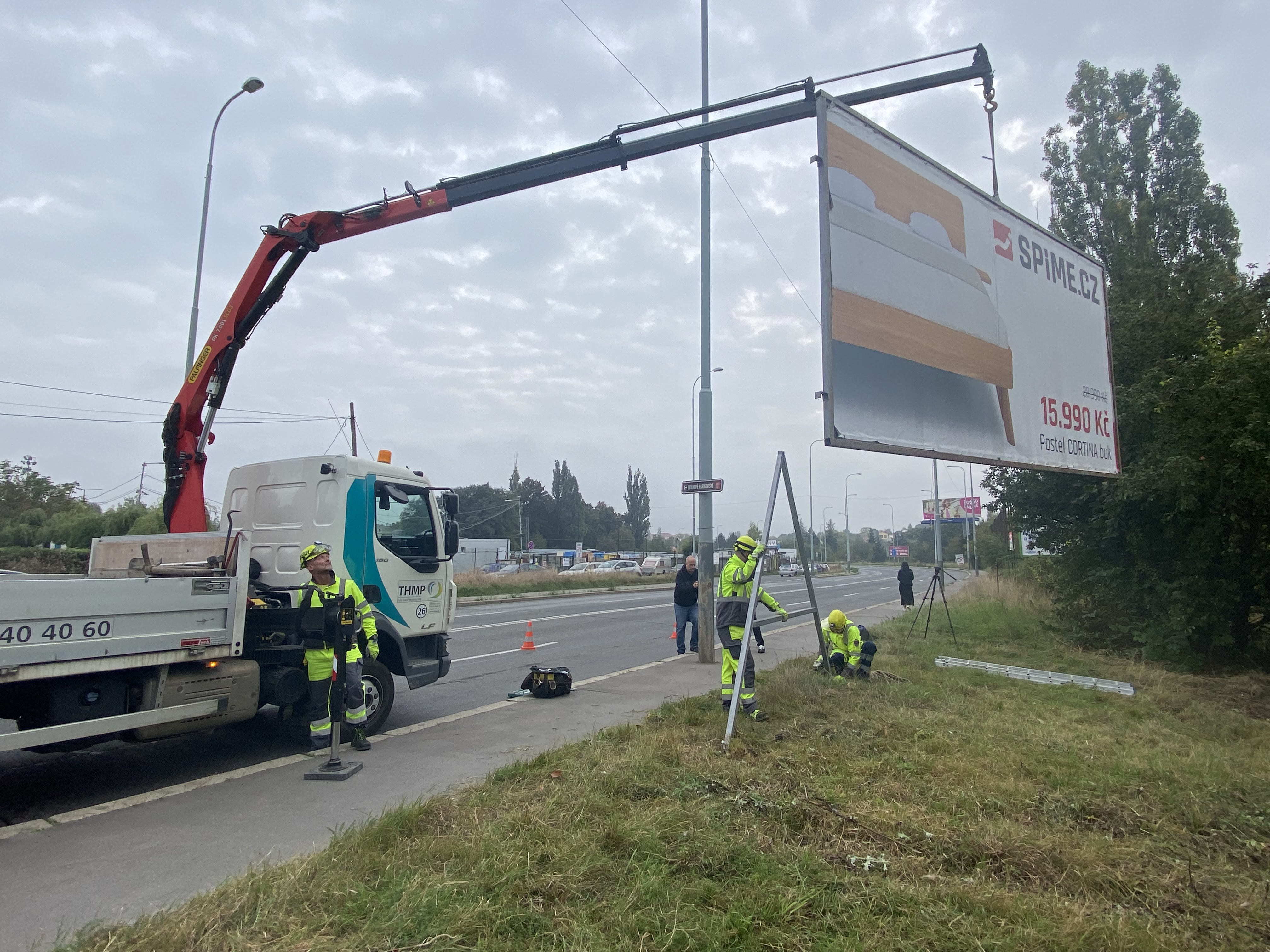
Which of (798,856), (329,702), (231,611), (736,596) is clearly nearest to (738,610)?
(736,596)

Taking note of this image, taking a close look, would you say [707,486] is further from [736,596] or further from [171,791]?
[171,791]

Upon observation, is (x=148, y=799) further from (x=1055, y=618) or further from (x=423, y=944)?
(x=1055, y=618)

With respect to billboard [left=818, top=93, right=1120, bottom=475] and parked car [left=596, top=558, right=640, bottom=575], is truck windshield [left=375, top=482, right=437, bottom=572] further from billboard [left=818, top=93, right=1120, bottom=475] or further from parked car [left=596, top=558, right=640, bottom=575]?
parked car [left=596, top=558, right=640, bottom=575]

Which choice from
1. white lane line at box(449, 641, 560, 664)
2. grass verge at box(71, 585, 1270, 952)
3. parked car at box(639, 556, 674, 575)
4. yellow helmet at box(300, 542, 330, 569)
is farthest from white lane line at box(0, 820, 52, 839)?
parked car at box(639, 556, 674, 575)

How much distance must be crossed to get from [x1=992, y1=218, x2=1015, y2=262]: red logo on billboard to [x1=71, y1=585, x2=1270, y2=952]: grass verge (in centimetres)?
532

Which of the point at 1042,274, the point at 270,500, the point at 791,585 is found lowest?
the point at 791,585

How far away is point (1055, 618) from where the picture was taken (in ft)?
49.8

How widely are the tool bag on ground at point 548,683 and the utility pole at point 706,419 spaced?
9.70ft

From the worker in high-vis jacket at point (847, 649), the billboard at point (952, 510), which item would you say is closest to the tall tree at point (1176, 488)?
the worker in high-vis jacket at point (847, 649)

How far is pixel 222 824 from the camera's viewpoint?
4.70m

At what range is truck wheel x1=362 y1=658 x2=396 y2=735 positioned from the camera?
6902mm

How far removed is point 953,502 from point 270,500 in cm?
6723

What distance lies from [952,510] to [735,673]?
6463 cm

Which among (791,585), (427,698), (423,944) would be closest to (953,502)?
(791,585)
